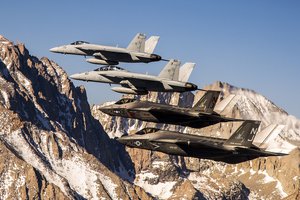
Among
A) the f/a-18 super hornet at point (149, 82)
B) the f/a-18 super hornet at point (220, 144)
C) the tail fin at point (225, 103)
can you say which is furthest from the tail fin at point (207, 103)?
the f/a-18 super hornet at point (220, 144)

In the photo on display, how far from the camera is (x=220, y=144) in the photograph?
15712 cm

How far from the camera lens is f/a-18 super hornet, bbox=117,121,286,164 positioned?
15488cm

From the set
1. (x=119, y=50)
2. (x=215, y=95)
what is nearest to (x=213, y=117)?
(x=215, y=95)

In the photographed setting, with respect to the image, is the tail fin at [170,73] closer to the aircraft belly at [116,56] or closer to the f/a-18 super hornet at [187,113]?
the aircraft belly at [116,56]

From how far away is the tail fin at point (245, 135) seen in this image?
155750 mm

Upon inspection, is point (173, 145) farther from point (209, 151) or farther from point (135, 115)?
point (135, 115)

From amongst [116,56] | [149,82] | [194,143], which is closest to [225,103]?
[149,82]

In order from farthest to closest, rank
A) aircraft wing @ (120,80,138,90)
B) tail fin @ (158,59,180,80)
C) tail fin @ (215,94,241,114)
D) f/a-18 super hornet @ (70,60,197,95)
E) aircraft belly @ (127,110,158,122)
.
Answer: tail fin @ (158,59,180,80) → aircraft wing @ (120,80,138,90) → tail fin @ (215,94,241,114) → f/a-18 super hornet @ (70,60,197,95) → aircraft belly @ (127,110,158,122)

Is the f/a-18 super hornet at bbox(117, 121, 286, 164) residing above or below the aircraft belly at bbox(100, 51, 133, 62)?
below

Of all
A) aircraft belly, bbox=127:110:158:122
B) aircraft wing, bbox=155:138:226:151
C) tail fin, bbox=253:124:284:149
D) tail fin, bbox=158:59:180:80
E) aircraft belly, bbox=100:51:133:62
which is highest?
aircraft belly, bbox=100:51:133:62

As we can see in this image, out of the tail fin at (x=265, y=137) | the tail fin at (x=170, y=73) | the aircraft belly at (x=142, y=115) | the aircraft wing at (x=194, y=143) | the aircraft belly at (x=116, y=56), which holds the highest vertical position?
the aircraft belly at (x=116, y=56)

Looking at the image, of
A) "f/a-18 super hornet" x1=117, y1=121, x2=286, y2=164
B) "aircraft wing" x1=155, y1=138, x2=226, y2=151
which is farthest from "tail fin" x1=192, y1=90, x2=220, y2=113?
"aircraft wing" x1=155, y1=138, x2=226, y2=151

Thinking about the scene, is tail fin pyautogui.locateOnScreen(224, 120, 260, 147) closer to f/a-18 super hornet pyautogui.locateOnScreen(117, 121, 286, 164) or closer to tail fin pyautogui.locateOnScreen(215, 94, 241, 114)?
f/a-18 super hornet pyautogui.locateOnScreen(117, 121, 286, 164)

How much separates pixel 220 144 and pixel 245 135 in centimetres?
516
